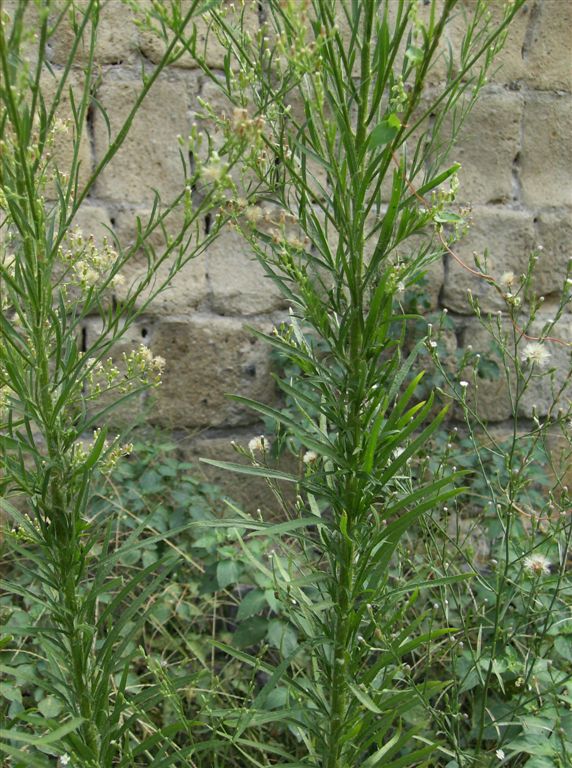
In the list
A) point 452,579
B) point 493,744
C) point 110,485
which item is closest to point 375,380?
point 452,579

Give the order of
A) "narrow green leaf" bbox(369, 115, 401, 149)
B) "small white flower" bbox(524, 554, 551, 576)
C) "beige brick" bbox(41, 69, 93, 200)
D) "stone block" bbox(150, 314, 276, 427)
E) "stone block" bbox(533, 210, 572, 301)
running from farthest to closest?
"stone block" bbox(533, 210, 572, 301), "stone block" bbox(150, 314, 276, 427), "beige brick" bbox(41, 69, 93, 200), "small white flower" bbox(524, 554, 551, 576), "narrow green leaf" bbox(369, 115, 401, 149)

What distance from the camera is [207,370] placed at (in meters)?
2.70

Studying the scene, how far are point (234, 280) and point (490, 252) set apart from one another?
90 cm

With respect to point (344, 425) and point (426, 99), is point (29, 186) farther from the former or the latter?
point (426, 99)

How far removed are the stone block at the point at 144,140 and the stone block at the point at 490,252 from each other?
1.01m

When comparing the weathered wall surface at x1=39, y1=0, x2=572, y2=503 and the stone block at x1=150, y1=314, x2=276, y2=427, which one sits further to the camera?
the stone block at x1=150, y1=314, x2=276, y2=427

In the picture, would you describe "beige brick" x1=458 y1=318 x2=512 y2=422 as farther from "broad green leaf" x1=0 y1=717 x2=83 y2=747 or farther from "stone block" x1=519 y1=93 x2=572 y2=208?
"broad green leaf" x1=0 y1=717 x2=83 y2=747

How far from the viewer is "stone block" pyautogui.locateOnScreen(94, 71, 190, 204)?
251 cm

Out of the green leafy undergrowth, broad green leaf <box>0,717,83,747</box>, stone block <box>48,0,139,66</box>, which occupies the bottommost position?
the green leafy undergrowth

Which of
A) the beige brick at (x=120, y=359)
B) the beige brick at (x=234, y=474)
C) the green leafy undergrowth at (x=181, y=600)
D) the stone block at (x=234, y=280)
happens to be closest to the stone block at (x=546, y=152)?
the stone block at (x=234, y=280)

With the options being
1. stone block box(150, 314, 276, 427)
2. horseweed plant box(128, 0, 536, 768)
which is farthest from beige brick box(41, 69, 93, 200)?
horseweed plant box(128, 0, 536, 768)

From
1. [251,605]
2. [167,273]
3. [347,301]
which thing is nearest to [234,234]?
[167,273]

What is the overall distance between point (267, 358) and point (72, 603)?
161cm

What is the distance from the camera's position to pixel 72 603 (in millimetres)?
1229
